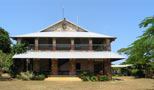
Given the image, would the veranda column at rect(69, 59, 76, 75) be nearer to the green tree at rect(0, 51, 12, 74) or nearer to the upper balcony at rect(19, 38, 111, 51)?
the upper balcony at rect(19, 38, 111, 51)

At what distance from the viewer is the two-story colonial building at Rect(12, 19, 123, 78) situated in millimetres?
51312

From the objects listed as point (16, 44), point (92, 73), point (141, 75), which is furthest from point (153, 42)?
point (141, 75)

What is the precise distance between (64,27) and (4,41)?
10525mm

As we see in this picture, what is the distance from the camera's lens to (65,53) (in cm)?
5216

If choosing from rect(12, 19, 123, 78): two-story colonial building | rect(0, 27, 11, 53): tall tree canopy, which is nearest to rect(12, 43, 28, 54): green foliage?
rect(12, 19, 123, 78): two-story colonial building

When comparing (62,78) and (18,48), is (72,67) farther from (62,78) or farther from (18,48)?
(18,48)

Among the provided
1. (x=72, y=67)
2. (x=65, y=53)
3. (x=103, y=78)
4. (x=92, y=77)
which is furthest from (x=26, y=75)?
A: (x=103, y=78)

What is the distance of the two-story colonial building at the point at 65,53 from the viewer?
168 ft

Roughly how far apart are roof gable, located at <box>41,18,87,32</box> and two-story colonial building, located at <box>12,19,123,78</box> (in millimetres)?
1077

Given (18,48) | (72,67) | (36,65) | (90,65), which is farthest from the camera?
(90,65)

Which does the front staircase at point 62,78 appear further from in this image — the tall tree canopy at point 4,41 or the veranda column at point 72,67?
the tall tree canopy at point 4,41

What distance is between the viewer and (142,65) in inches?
2547

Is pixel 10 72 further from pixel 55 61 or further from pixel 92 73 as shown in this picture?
pixel 92 73

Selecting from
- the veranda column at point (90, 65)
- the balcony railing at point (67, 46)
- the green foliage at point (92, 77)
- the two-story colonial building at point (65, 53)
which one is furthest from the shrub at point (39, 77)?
the veranda column at point (90, 65)
